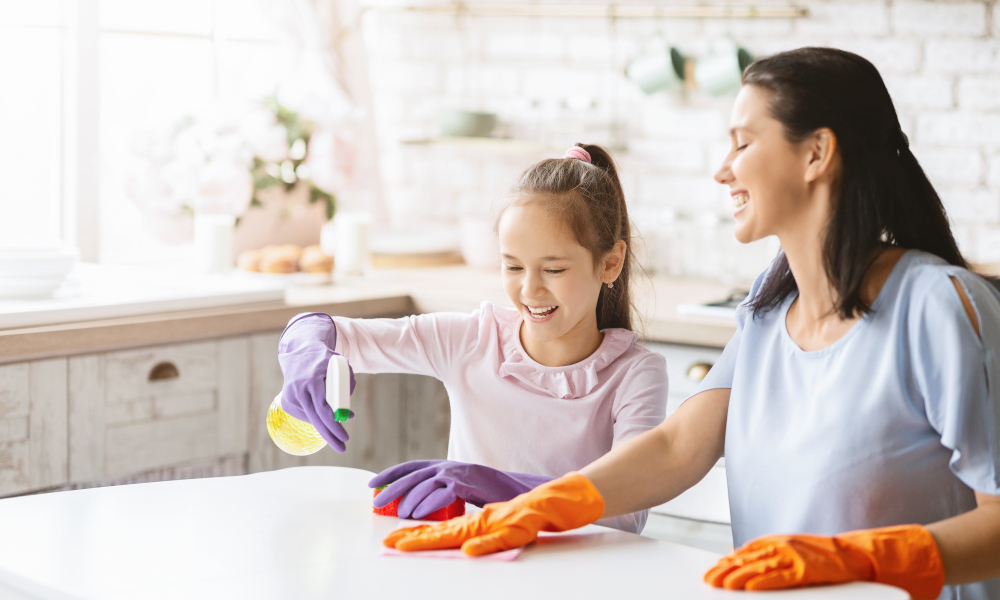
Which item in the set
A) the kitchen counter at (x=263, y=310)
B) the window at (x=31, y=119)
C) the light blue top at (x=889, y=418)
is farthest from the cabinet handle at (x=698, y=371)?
the window at (x=31, y=119)

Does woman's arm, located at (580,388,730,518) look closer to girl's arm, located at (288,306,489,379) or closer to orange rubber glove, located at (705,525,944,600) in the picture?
orange rubber glove, located at (705,525,944,600)

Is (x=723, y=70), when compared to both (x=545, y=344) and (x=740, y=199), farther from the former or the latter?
(x=740, y=199)

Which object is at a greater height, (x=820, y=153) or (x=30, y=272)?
(x=820, y=153)

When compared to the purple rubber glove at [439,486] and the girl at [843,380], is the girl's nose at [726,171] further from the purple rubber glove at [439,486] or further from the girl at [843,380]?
the purple rubber glove at [439,486]

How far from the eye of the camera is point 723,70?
2568mm

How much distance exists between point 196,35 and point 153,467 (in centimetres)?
138

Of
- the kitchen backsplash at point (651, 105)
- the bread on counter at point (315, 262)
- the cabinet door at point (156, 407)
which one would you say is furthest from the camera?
the bread on counter at point (315, 262)

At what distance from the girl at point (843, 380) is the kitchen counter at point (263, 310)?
667 mm

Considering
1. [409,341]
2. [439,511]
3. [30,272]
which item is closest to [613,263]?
[409,341]

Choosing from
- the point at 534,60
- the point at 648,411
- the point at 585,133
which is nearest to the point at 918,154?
the point at 585,133

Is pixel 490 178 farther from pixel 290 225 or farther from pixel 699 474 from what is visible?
pixel 699 474

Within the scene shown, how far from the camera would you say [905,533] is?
101 centimetres

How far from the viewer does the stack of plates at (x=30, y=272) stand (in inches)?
77.4

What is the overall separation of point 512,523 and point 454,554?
7cm
